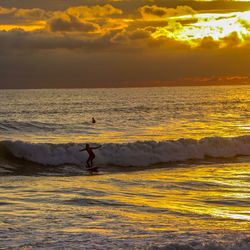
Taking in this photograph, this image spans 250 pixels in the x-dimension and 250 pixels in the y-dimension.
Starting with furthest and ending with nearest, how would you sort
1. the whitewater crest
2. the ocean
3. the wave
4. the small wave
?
1. the wave
2. the whitewater crest
3. the ocean
4. the small wave

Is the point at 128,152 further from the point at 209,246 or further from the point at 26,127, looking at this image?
the point at 209,246

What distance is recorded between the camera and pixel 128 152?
116 ft

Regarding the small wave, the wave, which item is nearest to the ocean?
the small wave

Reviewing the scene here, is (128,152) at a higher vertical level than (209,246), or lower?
Result: higher

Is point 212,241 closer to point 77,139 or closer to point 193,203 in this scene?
Answer: point 193,203

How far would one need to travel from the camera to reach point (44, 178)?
26891mm

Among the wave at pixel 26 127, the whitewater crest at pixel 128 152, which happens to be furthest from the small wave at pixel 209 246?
the wave at pixel 26 127

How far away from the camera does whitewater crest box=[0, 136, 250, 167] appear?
34156 mm

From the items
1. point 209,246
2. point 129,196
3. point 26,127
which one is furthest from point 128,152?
point 209,246

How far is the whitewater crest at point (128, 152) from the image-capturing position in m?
34.2

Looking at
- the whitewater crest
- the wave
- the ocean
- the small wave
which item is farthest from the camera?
the wave

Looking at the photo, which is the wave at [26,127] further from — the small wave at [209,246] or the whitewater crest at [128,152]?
the small wave at [209,246]

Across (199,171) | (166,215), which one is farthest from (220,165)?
(166,215)

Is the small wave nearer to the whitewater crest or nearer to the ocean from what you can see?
the ocean
